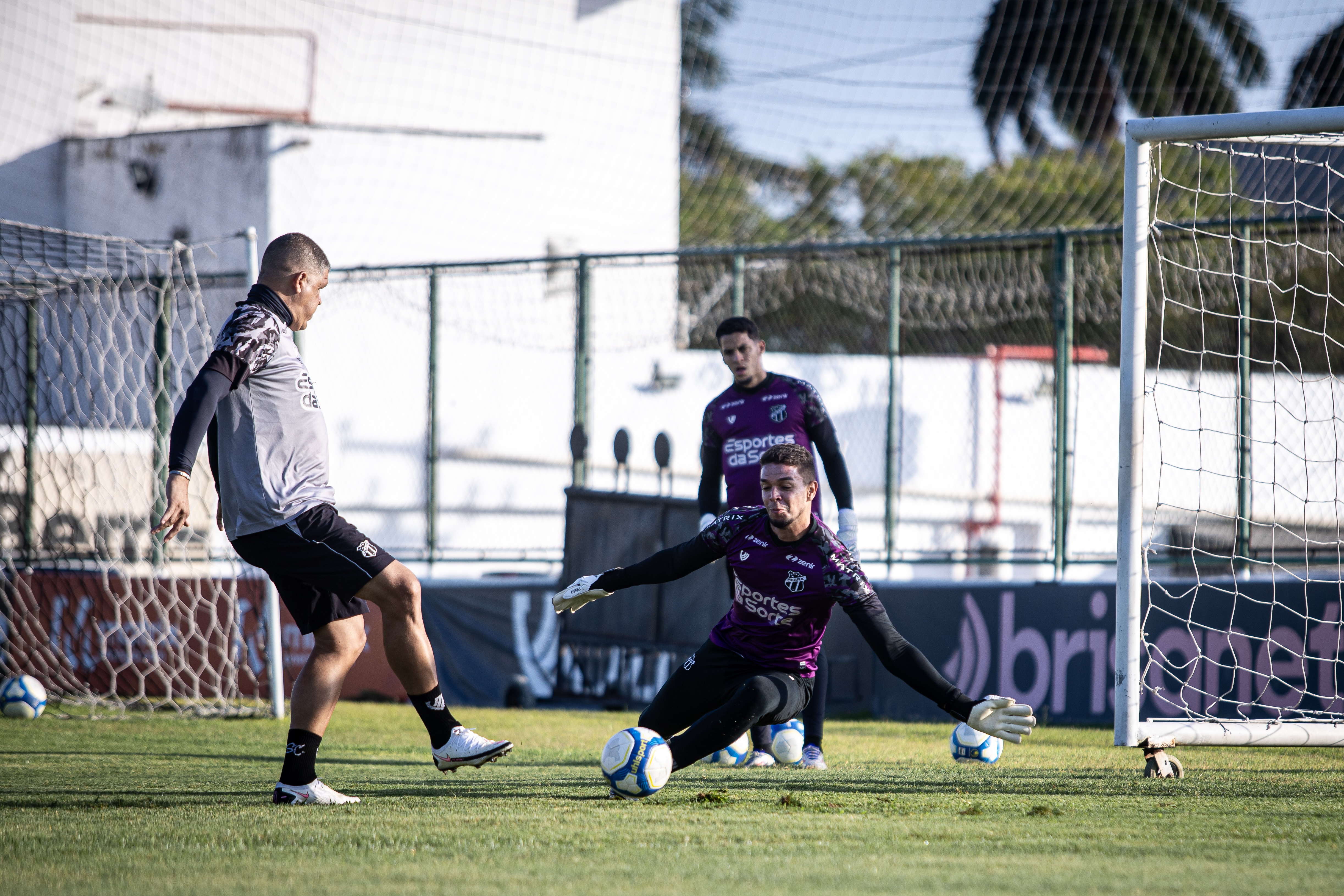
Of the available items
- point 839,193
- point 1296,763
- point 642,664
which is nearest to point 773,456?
point 1296,763

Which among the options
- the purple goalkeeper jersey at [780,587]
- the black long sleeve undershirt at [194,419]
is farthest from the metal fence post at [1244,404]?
the black long sleeve undershirt at [194,419]

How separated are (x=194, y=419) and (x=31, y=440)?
674 centimetres

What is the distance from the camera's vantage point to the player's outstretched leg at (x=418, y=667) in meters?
4.89

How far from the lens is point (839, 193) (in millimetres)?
32344

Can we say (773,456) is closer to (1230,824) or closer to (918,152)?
(1230,824)

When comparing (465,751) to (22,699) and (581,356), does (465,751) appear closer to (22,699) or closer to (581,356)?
(22,699)

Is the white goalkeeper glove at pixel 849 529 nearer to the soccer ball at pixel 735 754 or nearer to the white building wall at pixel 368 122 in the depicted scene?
the soccer ball at pixel 735 754

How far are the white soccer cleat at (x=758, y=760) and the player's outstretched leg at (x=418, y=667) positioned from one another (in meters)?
1.68

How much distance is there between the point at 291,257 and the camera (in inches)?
197

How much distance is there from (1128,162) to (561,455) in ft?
38.0

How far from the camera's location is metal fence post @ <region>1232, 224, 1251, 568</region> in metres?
7.97

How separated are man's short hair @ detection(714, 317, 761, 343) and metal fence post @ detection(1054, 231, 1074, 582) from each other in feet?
9.82

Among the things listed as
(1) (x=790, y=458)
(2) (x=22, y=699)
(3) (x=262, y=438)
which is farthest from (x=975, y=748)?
(2) (x=22, y=699)

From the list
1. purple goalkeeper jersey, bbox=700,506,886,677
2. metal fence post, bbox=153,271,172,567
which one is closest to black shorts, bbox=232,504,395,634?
purple goalkeeper jersey, bbox=700,506,886,677
